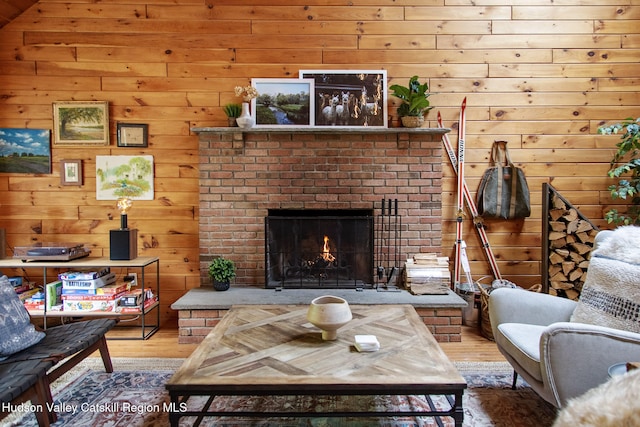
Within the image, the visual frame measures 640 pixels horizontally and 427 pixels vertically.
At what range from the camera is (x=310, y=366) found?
4.51 ft

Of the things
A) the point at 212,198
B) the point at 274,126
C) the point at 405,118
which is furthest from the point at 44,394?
the point at 405,118

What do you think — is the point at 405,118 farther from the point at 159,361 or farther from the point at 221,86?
the point at 159,361

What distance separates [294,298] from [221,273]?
63 cm

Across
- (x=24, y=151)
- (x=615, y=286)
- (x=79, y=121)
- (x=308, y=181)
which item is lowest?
(x=615, y=286)

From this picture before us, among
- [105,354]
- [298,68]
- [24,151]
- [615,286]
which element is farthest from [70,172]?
[615,286]

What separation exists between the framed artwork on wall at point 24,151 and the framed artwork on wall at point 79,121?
0.14 meters

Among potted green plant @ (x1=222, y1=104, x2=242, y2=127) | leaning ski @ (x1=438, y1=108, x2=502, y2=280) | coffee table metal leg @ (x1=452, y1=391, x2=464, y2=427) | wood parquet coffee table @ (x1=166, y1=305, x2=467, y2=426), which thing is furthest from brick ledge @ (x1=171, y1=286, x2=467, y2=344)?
potted green plant @ (x1=222, y1=104, x2=242, y2=127)

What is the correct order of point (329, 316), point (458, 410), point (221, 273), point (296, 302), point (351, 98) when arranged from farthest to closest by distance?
point (351, 98), point (221, 273), point (296, 302), point (329, 316), point (458, 410)

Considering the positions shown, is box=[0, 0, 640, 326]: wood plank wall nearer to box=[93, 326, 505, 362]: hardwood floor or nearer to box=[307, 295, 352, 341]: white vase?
box=[93, 326, 505, 362]: hardwood floor

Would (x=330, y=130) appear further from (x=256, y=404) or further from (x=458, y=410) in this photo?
(x=458, y=410)

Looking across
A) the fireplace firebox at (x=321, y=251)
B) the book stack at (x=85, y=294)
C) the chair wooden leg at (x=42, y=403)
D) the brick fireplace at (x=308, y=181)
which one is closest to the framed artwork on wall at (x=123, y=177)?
the brick fireplace at (x=308, y=181)

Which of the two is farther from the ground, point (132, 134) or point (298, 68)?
point (298, 68)

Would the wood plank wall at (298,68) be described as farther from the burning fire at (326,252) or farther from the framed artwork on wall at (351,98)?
the burning fire at (326,252)

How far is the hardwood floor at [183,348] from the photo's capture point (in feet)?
8.16
